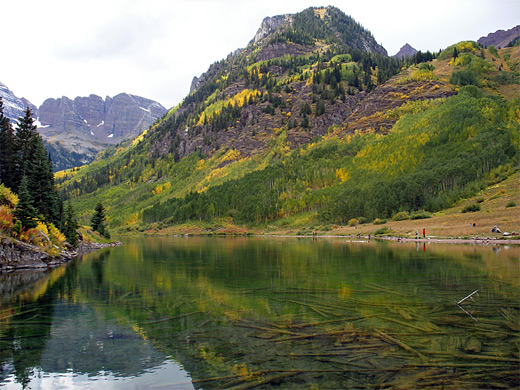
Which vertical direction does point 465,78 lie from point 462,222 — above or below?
above

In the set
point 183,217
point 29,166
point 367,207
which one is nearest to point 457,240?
point 367,207

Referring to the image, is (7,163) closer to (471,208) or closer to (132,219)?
(471,208)

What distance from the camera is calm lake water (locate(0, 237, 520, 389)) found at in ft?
30.7

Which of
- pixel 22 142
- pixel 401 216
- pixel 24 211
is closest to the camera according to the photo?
pixel 24 211

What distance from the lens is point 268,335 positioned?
12.5m

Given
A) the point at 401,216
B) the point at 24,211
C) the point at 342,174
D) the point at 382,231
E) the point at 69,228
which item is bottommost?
the point at 382,231

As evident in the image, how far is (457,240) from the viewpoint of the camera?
58656 millimetres

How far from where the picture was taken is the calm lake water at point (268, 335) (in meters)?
9.34

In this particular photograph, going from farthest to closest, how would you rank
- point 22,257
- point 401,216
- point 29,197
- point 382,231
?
point 401,216
point 382,231
point 29,197
point 22,257

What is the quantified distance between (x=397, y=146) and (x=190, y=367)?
131 meters

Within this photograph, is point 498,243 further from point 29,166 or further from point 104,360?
point 29,166

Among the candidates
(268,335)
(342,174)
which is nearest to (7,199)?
(268,335)

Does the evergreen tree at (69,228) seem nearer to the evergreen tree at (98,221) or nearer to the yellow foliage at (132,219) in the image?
the evergreen tree at (98,221)

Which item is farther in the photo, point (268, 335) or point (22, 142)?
point (22, 142)
